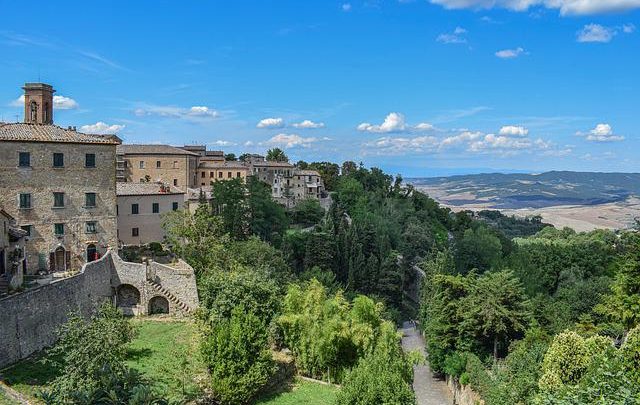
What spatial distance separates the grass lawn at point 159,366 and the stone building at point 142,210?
15.9 m

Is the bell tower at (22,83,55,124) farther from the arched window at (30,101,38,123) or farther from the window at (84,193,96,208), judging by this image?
the window at (84,193,96,208)

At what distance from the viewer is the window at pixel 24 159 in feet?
114

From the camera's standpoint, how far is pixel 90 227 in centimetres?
3812

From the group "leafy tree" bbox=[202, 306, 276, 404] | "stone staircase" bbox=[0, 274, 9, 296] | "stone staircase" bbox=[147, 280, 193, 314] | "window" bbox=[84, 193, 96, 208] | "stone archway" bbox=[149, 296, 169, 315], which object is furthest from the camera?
"window" bbox=[84, 193, 96, 208]

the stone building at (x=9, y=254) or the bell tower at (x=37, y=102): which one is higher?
the bell tower at (x=37, y=102)

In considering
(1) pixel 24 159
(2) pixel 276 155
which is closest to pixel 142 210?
(1) pixel 24 159

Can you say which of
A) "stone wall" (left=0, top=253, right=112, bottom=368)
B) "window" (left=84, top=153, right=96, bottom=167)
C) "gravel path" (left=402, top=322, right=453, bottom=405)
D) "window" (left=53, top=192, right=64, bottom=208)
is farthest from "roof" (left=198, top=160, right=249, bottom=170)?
"stone wall" (left=0, top=253, right=112, bottom=368)

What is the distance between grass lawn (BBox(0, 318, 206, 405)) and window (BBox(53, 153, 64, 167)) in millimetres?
12678

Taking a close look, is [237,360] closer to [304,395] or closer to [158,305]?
[304,395]

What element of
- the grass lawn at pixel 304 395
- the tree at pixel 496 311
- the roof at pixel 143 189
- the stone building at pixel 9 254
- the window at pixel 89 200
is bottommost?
the grass lawn at pixel 304 395

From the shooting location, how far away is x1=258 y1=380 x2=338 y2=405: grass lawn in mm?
26453

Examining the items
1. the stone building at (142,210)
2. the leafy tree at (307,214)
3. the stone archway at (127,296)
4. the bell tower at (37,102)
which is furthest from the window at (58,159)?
the leafy tree at (307,214)

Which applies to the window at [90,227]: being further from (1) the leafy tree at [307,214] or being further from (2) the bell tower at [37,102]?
(1) the leafy tree at [307,214]

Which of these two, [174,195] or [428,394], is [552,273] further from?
[174,195]
